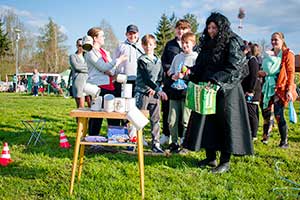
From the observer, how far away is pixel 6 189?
10.6 feet

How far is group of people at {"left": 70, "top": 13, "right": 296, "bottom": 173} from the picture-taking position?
12.1 ft

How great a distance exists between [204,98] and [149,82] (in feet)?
3.30

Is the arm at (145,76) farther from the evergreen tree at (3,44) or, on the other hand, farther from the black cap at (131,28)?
the evergreen tree at (3,44)

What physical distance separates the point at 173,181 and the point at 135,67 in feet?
6.38

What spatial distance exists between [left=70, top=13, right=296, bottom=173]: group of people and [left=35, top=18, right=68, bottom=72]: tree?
4400 centimetres

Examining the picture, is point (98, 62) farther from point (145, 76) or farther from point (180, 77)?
point (180, 77)

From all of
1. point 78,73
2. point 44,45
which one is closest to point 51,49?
point 44,45

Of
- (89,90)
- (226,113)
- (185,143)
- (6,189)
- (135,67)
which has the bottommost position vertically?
(6,189)

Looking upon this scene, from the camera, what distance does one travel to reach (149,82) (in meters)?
4.29

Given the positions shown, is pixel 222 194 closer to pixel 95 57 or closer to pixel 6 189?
pixel 6 189

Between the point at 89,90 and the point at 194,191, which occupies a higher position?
the point at 89,90

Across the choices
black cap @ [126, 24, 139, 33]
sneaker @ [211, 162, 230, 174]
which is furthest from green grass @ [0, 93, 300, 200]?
black cap @ [126, 24, 139, 33]

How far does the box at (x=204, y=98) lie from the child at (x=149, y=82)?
2.64 ft

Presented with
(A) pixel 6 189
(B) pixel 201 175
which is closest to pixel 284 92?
(B) pixel 201 175
